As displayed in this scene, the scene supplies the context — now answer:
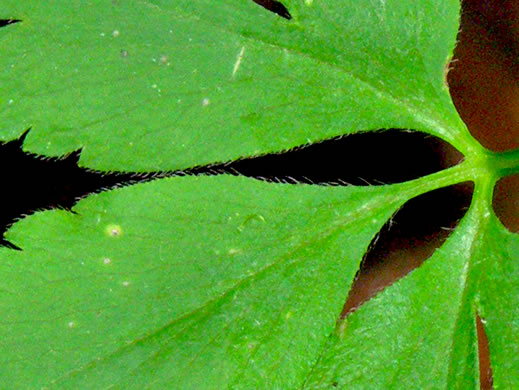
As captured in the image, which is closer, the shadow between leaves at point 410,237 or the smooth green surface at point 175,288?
the smooth green surface at point 175,288

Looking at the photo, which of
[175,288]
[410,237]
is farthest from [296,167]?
[175,288]

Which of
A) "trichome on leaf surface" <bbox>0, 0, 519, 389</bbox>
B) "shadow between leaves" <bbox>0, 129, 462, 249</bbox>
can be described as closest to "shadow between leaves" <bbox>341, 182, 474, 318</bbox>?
"shadow between leaves" <bbox>0, 129, 462, 249</bbox>

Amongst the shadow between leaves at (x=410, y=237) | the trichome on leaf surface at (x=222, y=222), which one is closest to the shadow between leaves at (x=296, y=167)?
the shadow between leaves at (x=410, y=237)

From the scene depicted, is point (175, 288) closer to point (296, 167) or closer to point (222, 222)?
point (222, 222)

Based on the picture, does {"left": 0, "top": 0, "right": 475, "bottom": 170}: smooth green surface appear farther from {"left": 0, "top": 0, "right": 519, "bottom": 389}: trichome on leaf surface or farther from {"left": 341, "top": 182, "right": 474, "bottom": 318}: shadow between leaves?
{"left": 341, "top": 182, "right": 474, "bottom": 318}: shadow between leaves

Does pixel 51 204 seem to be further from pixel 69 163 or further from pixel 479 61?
pixel 479 61

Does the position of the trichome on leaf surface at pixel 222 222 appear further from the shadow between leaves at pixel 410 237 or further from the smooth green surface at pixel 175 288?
the shadow between leaves at pixel 410 237

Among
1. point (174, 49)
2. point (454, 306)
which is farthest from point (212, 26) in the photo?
point (454, 306)
